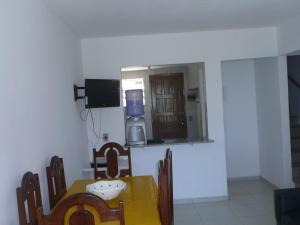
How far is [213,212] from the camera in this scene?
3797mm

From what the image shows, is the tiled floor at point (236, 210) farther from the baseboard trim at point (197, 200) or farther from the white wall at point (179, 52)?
the white wall at point (179, 52)

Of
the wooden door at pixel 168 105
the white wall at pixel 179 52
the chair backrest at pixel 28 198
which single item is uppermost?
the white wall at pixel 179 52

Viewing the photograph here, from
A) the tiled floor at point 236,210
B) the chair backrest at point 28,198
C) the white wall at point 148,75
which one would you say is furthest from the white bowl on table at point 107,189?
the white wall at point 148,75

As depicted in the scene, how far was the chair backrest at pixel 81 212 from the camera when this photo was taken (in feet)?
4.25

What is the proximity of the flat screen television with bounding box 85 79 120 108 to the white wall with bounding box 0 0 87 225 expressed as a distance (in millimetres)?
354

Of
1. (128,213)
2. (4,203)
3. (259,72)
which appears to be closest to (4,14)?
(4,203)

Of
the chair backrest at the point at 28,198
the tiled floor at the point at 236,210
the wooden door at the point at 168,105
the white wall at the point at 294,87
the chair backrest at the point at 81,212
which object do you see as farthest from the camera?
the white wall at the point at 294,87

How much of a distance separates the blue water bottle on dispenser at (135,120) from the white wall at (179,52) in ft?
0.42

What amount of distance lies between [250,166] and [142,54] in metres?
2.56

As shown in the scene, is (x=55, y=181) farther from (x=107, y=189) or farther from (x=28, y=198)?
(x=28, y=198)

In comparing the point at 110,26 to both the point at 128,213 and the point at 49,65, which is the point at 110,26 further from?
the point at 128,213

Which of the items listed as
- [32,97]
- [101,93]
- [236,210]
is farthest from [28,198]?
[236,210]

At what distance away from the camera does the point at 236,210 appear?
3.80m

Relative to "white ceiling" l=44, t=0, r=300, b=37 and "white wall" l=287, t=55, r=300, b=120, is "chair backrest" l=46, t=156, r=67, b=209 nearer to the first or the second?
"white ceiling" l=44, t=0, r=300, b=37
